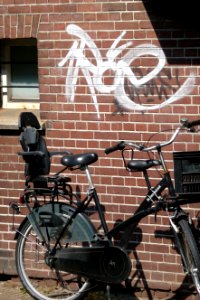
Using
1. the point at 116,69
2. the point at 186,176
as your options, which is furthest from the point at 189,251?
the point at 116,69

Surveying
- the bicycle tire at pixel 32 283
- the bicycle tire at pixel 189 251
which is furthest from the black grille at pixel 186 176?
the bicycle tire at pixel 32 283

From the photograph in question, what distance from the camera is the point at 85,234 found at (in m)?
4.67

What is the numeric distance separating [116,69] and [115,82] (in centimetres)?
11

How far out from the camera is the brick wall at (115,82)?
4.91 m

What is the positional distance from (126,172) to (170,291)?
43.7 inches

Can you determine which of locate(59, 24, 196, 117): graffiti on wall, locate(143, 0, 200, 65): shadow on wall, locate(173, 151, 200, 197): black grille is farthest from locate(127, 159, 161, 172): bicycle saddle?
locate(143, 0, 200, 65): shadow on wall

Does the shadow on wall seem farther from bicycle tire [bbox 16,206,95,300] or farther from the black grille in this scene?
bicycle tire [bbox 16,206,95,300]

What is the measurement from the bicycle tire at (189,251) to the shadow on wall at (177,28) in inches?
55.8

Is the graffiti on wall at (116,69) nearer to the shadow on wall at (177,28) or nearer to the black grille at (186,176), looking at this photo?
the shadow on wall at (177,28)

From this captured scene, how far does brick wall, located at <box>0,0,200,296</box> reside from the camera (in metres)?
4.91

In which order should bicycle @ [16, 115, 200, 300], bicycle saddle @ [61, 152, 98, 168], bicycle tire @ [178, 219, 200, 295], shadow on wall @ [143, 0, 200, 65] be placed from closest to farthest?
bicycle tire @ [178, 219, 200, 295], bicycle @ [16, 115, 200, 300], bicycle saddle @ [61, 152, 98, 168], shadow on wall @ [143, 0, 200, 65]

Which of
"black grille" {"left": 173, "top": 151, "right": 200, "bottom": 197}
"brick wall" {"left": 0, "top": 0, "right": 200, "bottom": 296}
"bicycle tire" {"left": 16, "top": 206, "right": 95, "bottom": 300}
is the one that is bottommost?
"bicycle tire" {"left": 16, "top": 206, "right": 95, "bottom": 300}

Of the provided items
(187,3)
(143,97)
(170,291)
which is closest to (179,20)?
(187,3)

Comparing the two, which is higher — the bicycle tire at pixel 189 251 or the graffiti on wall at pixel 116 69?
the graffiti on wall at pixel 116 69
